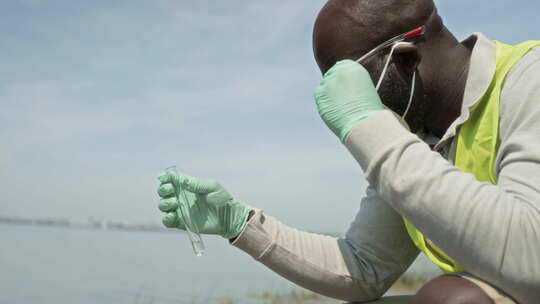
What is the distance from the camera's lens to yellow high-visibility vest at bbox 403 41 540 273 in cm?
178

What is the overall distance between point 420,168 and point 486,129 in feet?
1.24

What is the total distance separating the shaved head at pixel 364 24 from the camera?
216 centimetres

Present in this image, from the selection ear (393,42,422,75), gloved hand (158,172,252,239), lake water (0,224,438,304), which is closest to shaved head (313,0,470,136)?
ear (393,42,422,75)

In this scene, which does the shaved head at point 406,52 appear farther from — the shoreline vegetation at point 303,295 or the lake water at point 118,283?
the shoreline vegetation at point 303,295

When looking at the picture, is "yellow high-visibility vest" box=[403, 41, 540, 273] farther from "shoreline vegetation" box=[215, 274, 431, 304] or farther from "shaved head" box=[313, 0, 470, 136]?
"shoreline vegetation" box=[215, 274, 431, 304]

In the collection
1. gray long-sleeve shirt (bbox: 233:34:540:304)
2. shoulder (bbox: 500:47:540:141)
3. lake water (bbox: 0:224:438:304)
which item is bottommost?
lake water (bbox: 0:224:438:304)

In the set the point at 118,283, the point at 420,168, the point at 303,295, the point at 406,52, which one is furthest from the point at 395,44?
the point at 118,283

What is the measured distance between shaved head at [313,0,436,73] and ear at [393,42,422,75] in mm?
80

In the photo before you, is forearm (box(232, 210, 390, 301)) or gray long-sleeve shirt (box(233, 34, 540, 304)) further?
forearm (box(232, 210, 390, 301))

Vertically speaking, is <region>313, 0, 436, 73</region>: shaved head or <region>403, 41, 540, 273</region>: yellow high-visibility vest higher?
<region>313, 0, 436, 73</region>: shaved head

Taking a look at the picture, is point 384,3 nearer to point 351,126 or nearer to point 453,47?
point 453,47

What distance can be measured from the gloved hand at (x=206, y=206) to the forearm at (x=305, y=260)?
0.21 ft

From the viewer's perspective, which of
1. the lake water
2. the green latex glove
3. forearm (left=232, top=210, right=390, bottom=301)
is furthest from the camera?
the lake water

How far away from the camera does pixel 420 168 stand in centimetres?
158
